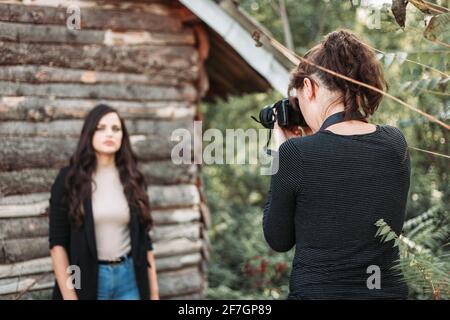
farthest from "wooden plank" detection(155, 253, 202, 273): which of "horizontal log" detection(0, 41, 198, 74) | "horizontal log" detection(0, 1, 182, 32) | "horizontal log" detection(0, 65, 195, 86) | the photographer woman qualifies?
the photographer woman

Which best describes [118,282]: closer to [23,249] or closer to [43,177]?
[23,249]

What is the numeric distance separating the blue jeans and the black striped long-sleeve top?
2249 mm

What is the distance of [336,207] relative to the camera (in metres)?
2.27

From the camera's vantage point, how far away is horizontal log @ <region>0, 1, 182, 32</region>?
495cm

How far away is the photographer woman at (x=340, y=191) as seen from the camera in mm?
2252

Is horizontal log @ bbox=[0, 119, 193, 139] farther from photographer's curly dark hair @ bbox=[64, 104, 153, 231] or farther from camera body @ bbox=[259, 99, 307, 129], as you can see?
camera body @ bbox=[259, 99, 307, 129]

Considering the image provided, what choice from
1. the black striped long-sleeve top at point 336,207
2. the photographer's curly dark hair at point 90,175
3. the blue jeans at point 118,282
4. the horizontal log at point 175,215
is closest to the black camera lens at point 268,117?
the black striped long-sleeve top at point 336,207

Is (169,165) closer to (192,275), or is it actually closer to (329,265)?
(192,275)

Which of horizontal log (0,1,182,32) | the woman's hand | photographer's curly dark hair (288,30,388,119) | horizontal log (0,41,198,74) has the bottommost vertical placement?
the woman's hand

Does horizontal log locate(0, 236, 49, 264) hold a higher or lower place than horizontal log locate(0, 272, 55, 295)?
higher
